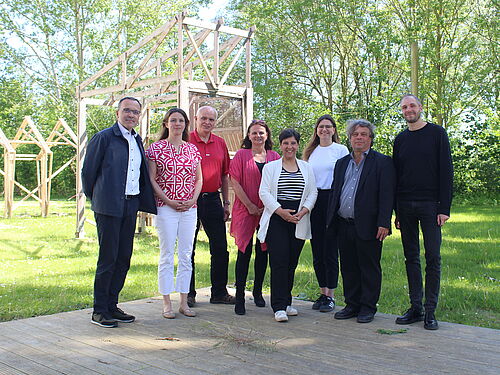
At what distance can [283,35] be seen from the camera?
2080 cm

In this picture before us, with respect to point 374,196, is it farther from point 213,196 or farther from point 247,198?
point 213,196

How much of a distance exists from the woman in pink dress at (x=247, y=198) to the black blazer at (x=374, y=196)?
0.83 meters

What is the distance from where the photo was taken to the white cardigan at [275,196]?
4305 millimetres

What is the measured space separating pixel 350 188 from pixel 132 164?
67.7 inches

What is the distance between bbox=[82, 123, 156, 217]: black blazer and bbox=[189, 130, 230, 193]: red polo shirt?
2.68ft

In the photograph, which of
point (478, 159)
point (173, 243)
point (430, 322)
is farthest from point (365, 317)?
point (478, 159)

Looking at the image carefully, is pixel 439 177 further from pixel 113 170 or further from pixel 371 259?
pixel 113 170

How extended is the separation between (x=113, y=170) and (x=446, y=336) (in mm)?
2679

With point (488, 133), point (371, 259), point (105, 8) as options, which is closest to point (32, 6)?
point (105, 8)

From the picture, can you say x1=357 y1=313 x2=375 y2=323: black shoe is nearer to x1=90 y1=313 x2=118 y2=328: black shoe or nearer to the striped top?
the striped top

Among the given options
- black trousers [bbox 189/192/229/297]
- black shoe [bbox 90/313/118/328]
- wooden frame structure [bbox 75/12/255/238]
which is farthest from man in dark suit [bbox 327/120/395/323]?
wooden frame structure [bbox 75/12/255/238]

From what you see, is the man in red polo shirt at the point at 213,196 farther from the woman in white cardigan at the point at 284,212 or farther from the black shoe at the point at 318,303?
the black shoe at the point at 318,303

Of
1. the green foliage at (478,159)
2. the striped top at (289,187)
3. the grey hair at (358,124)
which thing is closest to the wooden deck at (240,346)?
the striped top at (289,187)

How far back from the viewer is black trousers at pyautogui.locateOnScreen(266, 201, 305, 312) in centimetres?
430
